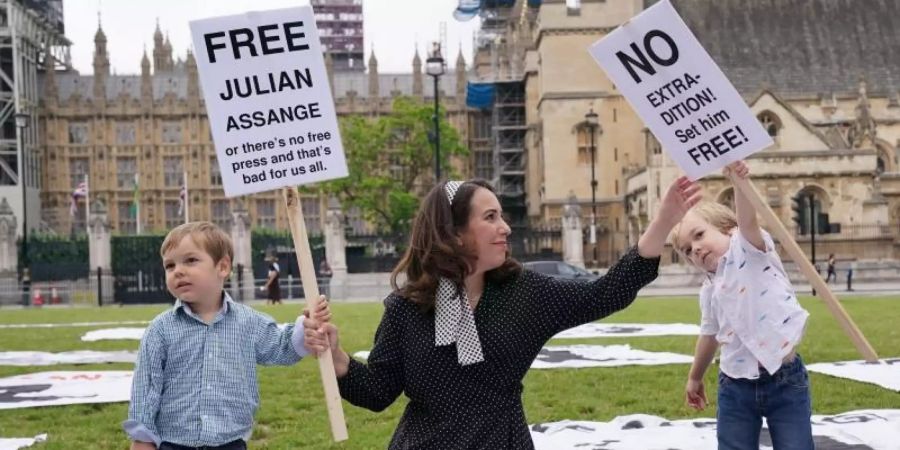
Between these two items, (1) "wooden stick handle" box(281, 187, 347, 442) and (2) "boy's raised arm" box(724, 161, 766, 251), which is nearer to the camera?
(1) "wooden stick handle" box(281, 187, 347, 442)

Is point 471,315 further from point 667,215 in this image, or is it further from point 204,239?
point 204,239

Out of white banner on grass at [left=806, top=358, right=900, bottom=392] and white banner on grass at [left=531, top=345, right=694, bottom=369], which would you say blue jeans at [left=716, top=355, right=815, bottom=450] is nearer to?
white banner on grass at [left=806, top=358, right=900, bottom=392]

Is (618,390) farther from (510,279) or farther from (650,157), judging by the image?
(650,157)

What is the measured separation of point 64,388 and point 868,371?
700cm

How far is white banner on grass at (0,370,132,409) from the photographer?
9211mm

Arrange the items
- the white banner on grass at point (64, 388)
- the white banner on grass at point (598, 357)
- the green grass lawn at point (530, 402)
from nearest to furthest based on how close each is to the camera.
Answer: the green grass lawn at point (530, 402)
the white banner on grass at point (64, 388)
the white banner on grass at point (598, 357)

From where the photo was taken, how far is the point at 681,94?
4.45 metres

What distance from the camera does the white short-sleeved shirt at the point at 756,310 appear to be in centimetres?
446

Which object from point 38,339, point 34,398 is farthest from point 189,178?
point 34,398

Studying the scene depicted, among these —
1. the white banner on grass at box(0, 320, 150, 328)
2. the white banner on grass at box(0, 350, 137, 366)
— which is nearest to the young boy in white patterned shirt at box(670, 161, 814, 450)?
the white banner on grass at box(0, 350, 137, 366)

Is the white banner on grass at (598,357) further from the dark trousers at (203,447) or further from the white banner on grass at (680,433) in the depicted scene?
the dark trousers at (203,447)

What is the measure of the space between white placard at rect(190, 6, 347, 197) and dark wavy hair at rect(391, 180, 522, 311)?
82 cm

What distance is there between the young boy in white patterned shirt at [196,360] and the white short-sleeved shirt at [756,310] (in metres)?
1.69

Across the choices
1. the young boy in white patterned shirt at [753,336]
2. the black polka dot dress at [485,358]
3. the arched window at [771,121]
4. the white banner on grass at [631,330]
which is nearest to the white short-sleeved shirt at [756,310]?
the young boy in white patterned shirt at [753,336]
